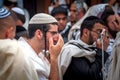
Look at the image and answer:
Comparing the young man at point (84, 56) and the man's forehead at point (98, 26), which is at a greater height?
the man's forehead at point (98, 26)

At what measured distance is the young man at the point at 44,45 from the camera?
10.2 feet

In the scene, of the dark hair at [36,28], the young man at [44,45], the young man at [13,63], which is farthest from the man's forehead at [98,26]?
the young man at [13,63]

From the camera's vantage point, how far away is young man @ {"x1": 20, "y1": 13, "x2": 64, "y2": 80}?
3.10m

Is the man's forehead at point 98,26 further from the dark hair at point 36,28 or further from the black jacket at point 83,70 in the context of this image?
the dark hair at point 36,28

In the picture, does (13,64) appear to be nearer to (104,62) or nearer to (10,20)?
(10,20)

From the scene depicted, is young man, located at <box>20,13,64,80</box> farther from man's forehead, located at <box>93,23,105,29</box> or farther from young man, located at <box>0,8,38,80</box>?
young man, located at <box>0,8,38,80</box>

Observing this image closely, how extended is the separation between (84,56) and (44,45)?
0.53m

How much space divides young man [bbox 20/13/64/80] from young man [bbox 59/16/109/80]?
201mm

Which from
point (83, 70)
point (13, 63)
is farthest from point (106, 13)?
point (13, 63)

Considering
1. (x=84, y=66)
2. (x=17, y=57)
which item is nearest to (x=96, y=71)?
(x=84, y=66)

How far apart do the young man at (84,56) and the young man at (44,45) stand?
20 centimetres

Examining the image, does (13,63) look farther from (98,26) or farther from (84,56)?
(98,26)

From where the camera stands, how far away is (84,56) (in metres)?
3.61

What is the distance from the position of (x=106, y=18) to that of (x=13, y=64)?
2.37 m
